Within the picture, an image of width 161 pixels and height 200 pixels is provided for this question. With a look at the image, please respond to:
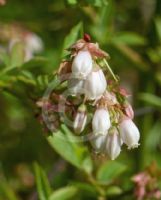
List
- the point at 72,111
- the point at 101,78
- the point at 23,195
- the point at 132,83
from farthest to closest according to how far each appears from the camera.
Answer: the point at 132,83
the point at 23,195
the point at 72,111
the point at 101,78

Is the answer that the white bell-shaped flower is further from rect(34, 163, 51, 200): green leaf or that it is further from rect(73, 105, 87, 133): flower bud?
rect(34, 163, 51, 200): green leaf

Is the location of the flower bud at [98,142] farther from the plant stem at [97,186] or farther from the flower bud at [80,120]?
the plant stem at [97,186]

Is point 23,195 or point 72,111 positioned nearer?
point 72,111

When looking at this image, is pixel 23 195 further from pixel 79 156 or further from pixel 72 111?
pixel 72 111

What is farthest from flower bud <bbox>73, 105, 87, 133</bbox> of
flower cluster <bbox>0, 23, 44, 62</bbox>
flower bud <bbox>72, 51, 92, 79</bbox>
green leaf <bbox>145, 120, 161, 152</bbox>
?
flower cluster <bbox>0, 23, 44, 62</bbox>

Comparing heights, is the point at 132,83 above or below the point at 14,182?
above

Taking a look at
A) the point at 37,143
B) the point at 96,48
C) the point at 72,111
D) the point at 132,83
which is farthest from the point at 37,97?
the point at 132,83

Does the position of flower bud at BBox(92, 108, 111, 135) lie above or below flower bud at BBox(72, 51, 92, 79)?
below
